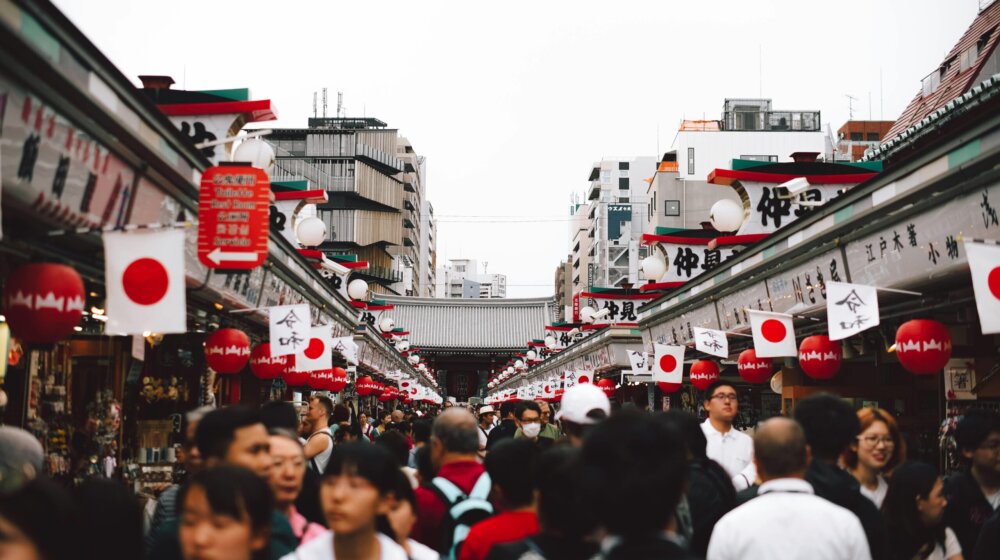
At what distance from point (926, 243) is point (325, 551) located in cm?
699

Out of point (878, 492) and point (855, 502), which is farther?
point (878, 492)

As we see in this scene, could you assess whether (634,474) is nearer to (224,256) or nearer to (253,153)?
(224,256)

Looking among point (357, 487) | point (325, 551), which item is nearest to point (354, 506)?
point (357, 487)

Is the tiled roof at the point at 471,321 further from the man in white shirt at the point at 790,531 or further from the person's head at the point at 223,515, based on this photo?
the person's head at the point at 223,515

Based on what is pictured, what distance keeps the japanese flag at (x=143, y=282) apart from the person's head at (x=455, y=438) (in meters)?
2.04

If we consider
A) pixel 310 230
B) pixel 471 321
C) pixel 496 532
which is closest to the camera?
pixel 496 532

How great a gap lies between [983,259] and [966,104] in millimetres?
9865

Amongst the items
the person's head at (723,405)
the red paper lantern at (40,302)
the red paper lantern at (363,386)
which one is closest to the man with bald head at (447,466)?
the red paper lantern at (40,302)

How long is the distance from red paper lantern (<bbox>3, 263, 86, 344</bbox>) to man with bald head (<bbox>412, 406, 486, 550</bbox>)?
2404mm

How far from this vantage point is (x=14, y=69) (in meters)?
5.59

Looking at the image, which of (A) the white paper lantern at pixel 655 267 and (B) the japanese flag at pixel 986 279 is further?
(A) the white paper lantern at pixel 655 267

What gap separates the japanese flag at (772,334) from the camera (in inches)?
483

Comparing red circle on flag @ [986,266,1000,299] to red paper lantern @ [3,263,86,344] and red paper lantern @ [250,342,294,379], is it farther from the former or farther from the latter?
red paper lantern @ [250,342,294,379]

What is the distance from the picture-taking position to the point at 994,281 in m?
6.96
